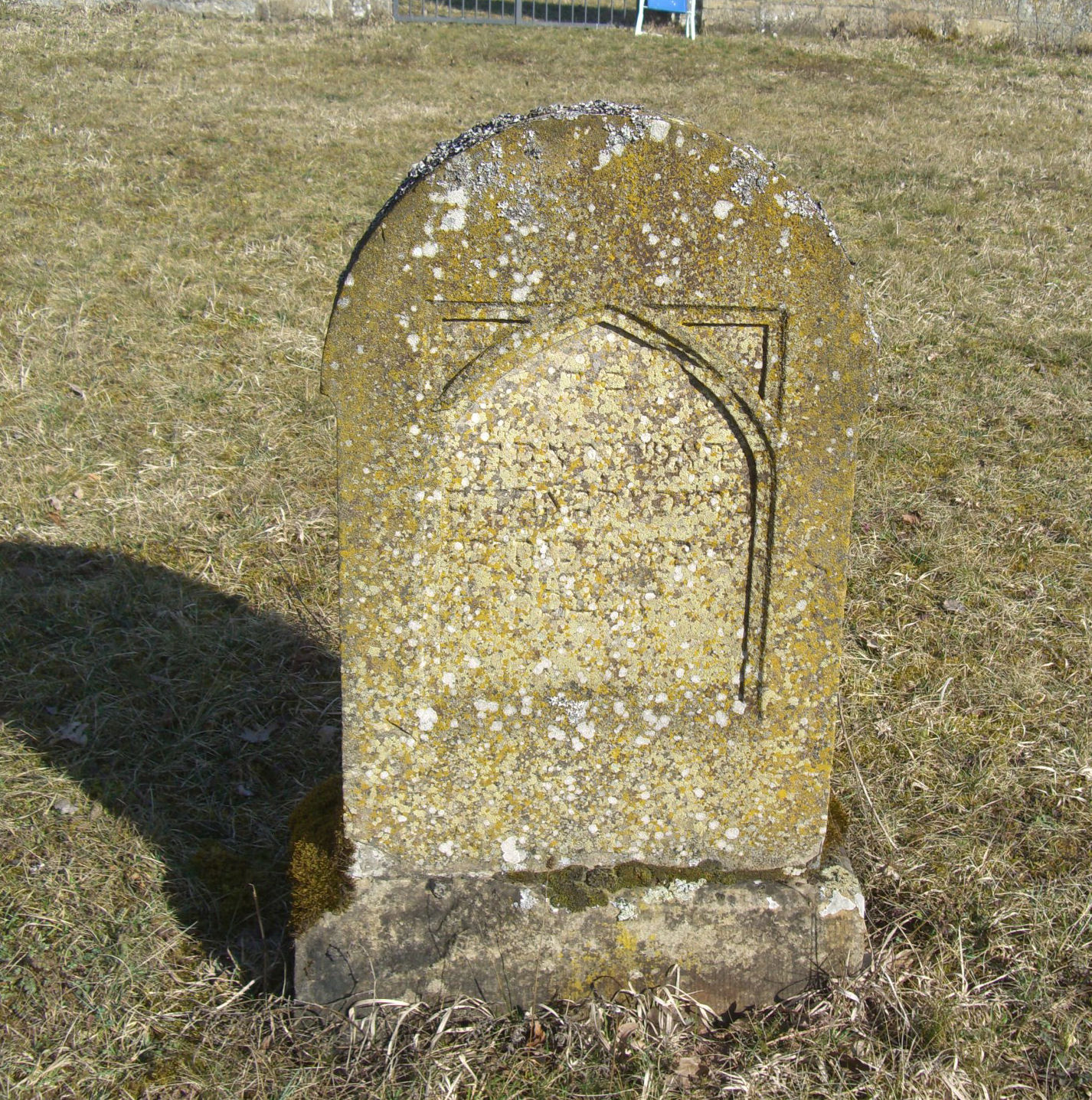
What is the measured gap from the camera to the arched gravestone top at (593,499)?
2.25 meters

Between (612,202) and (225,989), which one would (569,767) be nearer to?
(225,989)

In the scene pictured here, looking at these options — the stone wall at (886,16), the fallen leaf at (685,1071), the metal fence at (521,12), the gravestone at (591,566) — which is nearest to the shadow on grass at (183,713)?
the gravestone at (591,566)

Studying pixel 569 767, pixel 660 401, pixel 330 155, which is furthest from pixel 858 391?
pixel 330 155

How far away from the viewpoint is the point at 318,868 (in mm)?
2732

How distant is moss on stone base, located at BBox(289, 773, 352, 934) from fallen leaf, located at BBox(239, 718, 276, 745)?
1011 millimetres

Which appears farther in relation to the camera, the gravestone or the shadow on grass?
the shadow on grass

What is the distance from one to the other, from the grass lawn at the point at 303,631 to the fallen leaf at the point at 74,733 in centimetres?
1

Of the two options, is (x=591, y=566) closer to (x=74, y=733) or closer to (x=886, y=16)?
(x=74, y=733)

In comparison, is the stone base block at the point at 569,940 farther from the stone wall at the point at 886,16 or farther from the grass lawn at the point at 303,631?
the stone wall at the point at 886,16

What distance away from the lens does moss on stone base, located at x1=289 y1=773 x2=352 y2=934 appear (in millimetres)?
2680

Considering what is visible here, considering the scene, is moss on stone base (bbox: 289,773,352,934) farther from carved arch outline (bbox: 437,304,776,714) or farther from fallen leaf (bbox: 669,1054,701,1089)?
carved arch outline (bbox: 437,304,776,714)

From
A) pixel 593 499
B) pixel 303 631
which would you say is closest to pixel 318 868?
pixel 593 499

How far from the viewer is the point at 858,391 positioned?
2.39m

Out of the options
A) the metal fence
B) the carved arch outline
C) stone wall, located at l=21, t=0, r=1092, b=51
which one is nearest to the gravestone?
the carved arch outline
